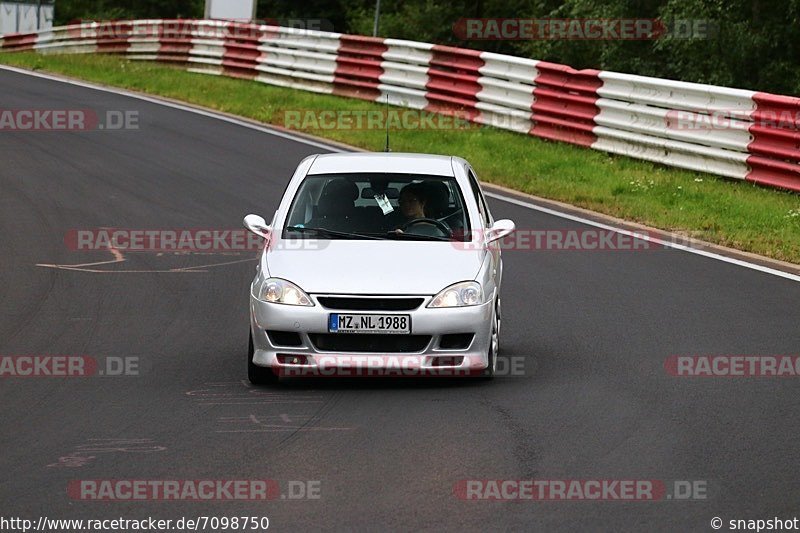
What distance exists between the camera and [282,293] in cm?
973

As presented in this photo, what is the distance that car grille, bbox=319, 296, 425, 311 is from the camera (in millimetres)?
9547

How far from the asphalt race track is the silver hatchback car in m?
0.21

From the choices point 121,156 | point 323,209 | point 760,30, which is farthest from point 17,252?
point 760,30

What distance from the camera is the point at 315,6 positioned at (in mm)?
70312

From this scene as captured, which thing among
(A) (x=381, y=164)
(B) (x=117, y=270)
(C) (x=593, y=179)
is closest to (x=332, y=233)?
(A) (x=381, y=164)

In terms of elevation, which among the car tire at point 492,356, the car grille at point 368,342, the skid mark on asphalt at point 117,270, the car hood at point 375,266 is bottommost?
the skid mark on asphalt at point 117,270

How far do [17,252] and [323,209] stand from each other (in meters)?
5.50

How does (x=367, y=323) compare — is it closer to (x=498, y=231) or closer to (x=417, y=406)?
(x=417, y=406)

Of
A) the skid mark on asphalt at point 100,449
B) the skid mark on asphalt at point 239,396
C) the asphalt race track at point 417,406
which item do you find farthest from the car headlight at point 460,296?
the skid mark on asphalt at point 100,449

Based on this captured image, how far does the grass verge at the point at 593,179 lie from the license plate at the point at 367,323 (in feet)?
23.2

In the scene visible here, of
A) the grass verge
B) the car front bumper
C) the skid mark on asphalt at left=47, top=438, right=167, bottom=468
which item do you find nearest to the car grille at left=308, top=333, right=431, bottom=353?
the car front bumper

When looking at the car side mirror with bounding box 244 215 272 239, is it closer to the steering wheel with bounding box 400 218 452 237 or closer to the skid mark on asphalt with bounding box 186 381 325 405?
the steering wheel with bounding box 400 218 452 237

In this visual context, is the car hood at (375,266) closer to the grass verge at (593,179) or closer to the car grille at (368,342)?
the car grille at (368,342)

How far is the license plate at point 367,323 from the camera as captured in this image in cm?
952
